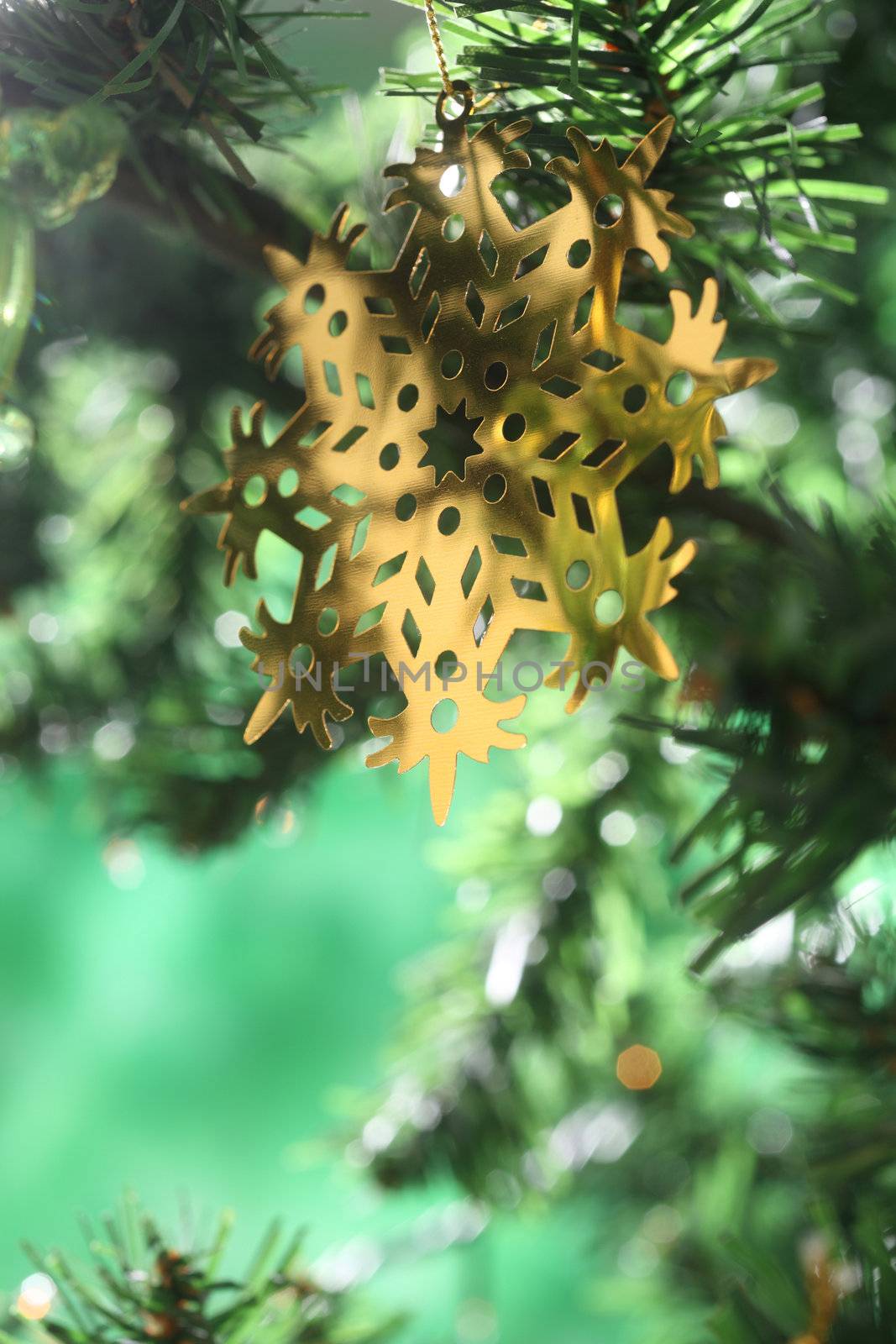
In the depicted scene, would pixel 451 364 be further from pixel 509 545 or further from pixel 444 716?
pixel 444 716

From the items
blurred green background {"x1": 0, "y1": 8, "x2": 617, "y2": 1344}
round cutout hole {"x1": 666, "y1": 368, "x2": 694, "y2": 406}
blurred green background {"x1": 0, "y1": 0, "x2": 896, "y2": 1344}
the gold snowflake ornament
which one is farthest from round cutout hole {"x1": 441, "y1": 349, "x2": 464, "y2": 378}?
blurred green background {"x1": 0, "y1": 8, "x2": 617, "y2": 1344}

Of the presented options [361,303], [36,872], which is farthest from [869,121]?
[36,872]

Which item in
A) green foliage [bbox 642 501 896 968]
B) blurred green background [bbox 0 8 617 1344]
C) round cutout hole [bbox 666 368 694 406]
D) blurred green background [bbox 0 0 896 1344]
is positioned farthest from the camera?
blurred green background [bbox 0 8 617 1344]

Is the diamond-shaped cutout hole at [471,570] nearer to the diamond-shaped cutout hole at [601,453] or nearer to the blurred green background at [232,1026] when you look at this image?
the diamond-shaped cutout hole at [601,453]

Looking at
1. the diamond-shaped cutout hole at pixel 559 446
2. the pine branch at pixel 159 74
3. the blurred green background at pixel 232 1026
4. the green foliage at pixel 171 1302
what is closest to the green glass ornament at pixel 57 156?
the pine branch at pixel 159 74

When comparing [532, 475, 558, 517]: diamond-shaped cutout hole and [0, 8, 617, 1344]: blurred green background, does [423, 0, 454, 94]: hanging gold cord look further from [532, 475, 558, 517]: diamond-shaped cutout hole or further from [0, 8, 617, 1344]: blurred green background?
[0, 8, 617, 1344]: blurred green background

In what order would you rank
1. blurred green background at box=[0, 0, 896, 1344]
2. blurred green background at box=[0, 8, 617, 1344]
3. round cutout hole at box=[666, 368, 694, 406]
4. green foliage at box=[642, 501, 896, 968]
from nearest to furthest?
green foliage at box=[642, 501, 896, 968] < round cutout hole at box=[666, 368, 694, 406] < blurred green background at box=[0, 0, 896, 1344] < blurred green background at box=[0, 8, 617, 1344]

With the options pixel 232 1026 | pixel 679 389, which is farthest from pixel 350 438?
pixel 232 1026

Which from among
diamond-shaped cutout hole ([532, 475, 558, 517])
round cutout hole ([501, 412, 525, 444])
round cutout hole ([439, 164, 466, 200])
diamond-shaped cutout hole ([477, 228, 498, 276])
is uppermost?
round cutout hole ([439, 164, 466, 200])
